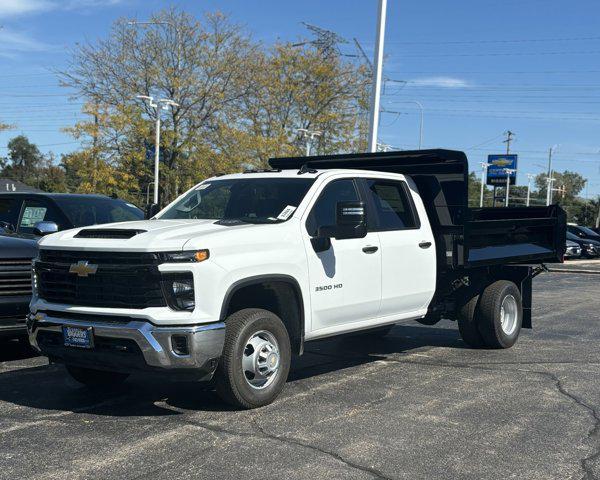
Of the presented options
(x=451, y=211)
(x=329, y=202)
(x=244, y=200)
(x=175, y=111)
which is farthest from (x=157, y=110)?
(x=329, y=202)

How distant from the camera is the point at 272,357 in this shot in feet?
19.1

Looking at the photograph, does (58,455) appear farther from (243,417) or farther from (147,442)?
(243,417)

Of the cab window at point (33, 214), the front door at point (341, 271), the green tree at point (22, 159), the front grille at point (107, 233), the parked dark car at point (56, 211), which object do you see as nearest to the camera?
the front grille at point (107, 233)

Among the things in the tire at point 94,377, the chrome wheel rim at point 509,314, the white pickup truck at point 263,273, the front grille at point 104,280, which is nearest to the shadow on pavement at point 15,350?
the tire at point 94,377

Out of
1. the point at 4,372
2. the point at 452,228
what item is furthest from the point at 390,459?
the point at 4,372

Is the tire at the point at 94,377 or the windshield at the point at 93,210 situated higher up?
the windshield at the point at 93,210

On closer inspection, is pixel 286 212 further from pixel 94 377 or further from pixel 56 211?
pixel 56 211

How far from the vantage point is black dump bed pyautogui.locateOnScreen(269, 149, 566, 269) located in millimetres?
7902

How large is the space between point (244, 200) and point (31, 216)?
13.3 ft

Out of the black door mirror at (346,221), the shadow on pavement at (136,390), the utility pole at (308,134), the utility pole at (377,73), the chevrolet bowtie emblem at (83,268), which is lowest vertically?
the shadow on pavement at (136,390)

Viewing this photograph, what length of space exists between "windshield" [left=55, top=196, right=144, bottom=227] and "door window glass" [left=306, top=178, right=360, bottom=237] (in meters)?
3.90

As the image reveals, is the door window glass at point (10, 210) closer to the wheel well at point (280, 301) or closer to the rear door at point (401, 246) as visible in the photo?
the wheel well at point (280, 301)

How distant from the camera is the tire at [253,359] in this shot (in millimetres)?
5484

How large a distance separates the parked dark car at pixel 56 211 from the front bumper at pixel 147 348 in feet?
12.8
